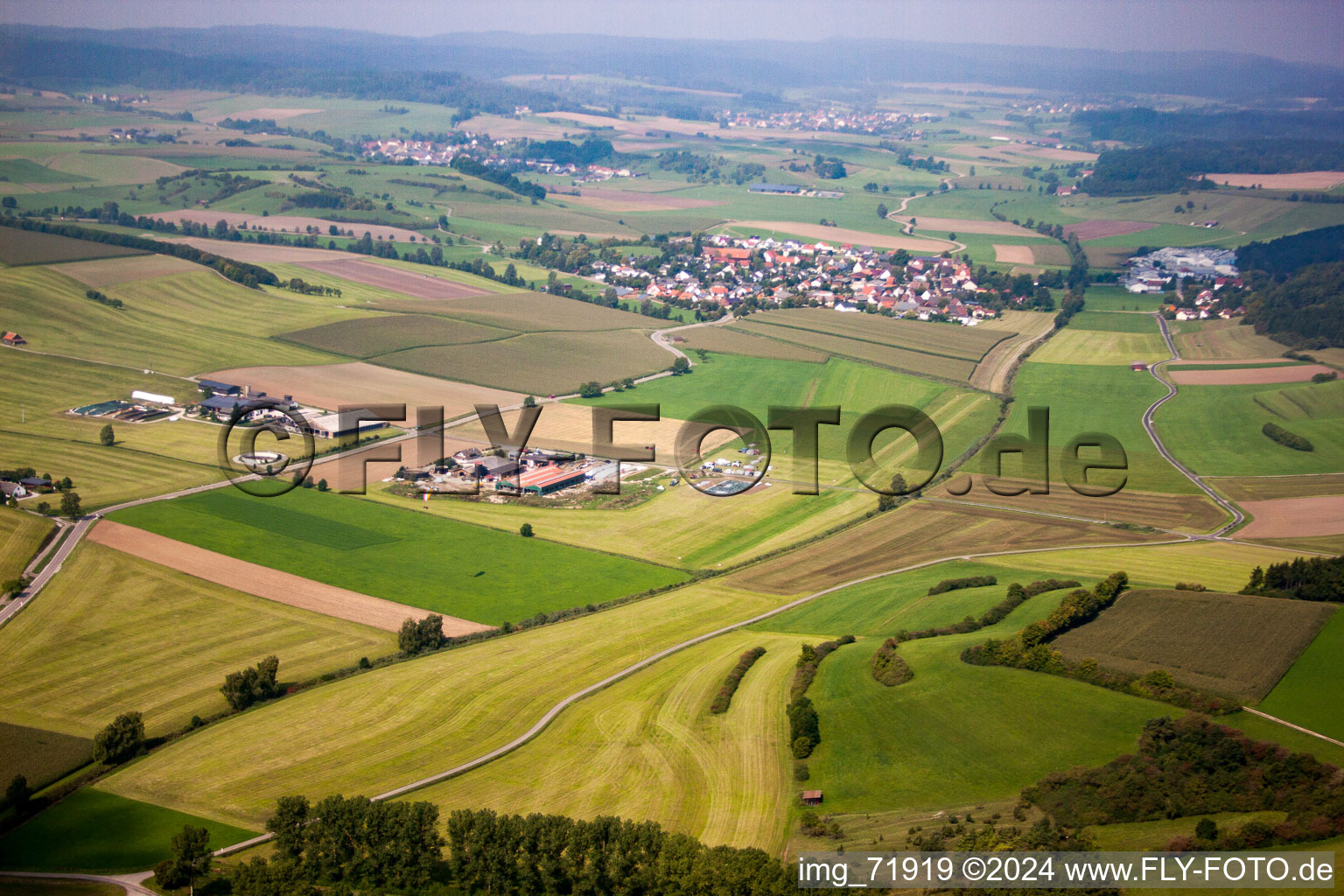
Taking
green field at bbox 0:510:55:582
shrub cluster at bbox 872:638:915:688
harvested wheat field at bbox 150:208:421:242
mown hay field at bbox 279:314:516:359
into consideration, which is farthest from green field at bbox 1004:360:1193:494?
harvested wheat field at bbox 150:208:421:242

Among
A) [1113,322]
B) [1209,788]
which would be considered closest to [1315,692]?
[1209,788]

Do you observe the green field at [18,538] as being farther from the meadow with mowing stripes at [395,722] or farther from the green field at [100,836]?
the green field at [100,836]

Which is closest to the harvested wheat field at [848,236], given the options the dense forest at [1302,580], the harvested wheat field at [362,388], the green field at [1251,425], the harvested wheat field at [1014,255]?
the harvested wheat field at [1014,255]

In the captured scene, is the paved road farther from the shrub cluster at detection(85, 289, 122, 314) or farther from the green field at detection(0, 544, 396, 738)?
the shrub cluster at detection(85, 289, 122, 314)

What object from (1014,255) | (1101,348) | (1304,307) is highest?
(1014,255)

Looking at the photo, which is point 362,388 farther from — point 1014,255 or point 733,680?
point 1014,255

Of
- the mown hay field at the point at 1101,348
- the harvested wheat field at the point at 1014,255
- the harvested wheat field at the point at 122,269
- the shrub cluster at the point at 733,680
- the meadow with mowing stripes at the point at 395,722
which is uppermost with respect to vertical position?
the harvested wheat field at the point at 1014,255
